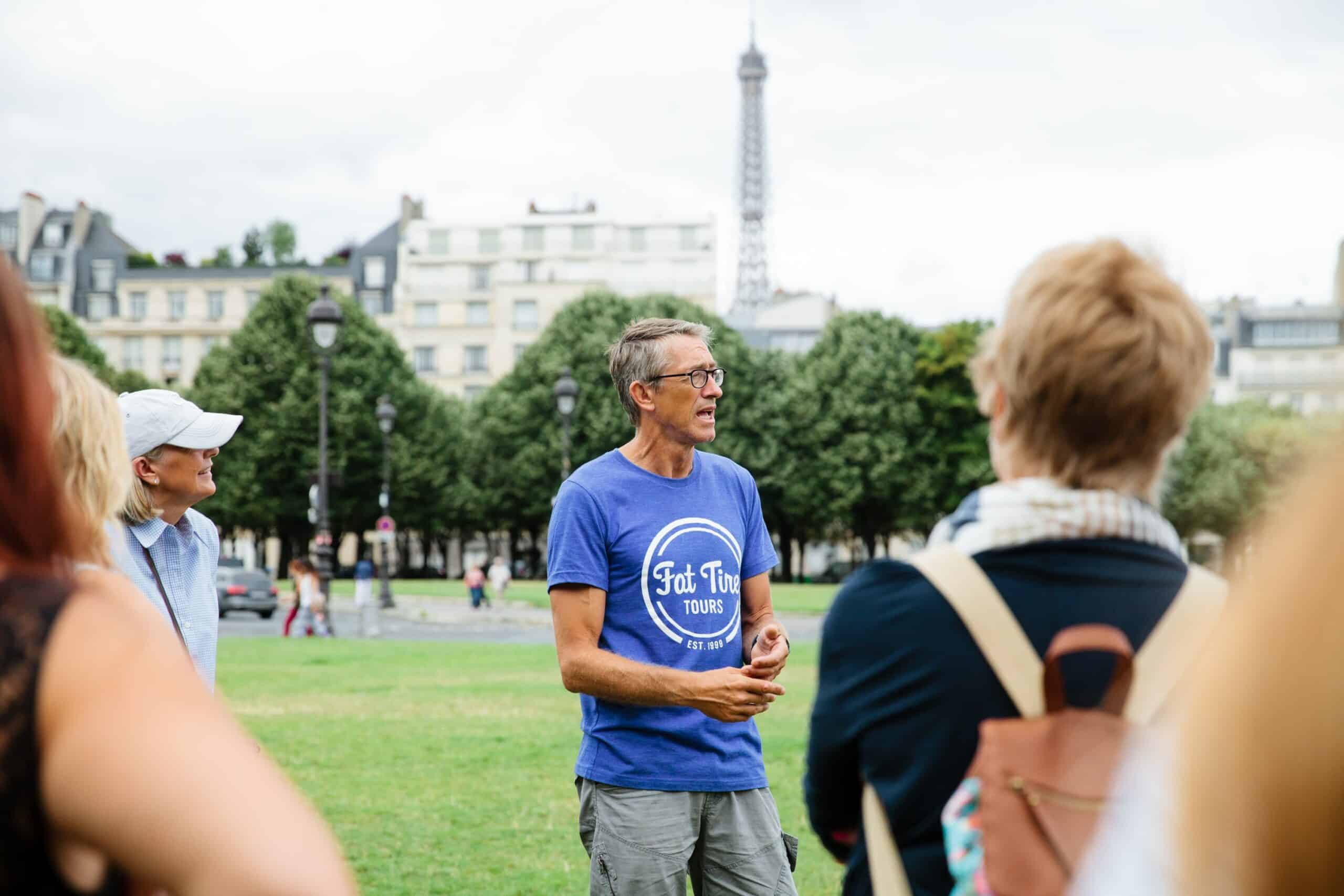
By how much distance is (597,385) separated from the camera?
56844 millimetres

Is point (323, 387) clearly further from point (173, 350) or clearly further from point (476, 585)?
point (173, 350)

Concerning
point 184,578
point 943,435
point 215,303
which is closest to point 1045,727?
point 184,578

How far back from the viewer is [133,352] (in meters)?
95.3

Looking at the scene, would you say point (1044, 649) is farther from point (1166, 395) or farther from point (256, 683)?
point (256, 683)

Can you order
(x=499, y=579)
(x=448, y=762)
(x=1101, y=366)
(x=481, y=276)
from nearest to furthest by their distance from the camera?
(x=1101, y=366), (x=448, y=762), (x=499, y=579), (x=481, y=276)

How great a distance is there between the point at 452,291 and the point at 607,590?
9341 centimetres

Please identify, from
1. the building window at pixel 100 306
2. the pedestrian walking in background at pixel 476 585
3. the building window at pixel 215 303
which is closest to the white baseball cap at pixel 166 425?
the pedestrian walking in background at pixel 476 585

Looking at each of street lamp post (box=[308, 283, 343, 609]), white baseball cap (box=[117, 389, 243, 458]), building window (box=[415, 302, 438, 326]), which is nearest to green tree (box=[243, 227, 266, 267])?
building window (box=[415, 302, 438, 326])

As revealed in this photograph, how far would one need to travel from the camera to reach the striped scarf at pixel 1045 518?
2201 mm

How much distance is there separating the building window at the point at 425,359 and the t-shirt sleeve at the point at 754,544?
301 feet

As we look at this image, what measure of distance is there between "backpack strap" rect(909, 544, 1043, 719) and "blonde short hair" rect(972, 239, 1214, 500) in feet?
0.90

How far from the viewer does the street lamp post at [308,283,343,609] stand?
24641mm

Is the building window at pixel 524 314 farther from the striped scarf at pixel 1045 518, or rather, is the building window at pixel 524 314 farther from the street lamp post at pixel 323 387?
the striped scarf at pixel 1045 518

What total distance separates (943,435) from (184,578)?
55978mm
